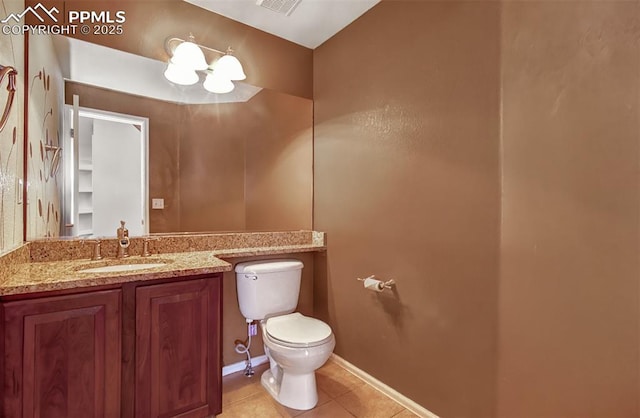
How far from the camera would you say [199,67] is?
1948 millimetres

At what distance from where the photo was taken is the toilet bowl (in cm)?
159

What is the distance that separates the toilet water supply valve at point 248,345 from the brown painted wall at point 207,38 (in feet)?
5.79

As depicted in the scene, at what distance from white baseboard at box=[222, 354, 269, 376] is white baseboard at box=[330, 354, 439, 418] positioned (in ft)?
1.75

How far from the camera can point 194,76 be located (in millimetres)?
1990

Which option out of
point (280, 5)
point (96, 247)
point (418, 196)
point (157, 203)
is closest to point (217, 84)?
point (280, 5)

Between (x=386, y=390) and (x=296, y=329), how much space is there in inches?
27.2

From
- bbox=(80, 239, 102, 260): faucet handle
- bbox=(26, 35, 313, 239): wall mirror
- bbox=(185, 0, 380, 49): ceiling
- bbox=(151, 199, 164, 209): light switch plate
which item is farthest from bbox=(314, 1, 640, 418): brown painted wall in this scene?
bbox=(80, 239, 102, 260): faucet handle

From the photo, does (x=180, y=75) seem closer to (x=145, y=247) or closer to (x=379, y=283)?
(x=145, y=247)

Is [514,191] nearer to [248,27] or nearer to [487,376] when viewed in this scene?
[487,376]

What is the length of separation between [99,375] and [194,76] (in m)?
1.77

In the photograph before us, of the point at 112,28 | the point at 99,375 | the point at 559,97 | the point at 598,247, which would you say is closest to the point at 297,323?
the point at 99,375

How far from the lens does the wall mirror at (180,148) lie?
1.58 meters

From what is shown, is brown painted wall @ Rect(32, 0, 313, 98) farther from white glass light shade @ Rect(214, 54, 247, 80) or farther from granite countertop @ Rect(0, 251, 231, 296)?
granite countertop @ Rect(0, 251, 231, 296)

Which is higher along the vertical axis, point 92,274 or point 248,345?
point 92,274
